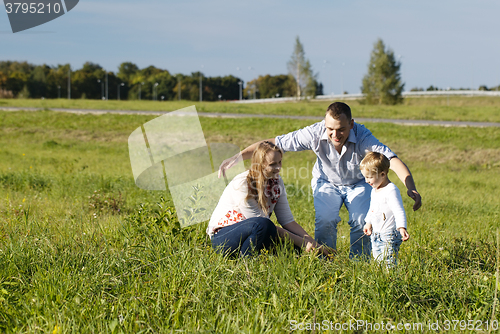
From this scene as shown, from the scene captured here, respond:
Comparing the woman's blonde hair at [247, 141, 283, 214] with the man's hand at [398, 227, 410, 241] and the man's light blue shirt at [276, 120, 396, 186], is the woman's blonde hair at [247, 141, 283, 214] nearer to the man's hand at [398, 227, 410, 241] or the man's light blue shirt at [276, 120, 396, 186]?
the man's light blue shirt at [276, 120, 396, 186]

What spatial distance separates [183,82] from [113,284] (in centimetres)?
10577

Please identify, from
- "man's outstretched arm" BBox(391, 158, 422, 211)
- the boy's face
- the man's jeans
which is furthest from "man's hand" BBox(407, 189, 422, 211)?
the man's jeans

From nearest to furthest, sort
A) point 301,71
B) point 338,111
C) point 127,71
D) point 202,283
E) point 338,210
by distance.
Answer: point 202,283 → point 338,111 → point 338,210 → point 301,71 → point 127,71

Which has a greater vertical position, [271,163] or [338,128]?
[338,128]

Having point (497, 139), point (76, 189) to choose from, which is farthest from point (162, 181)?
point (497, 139)

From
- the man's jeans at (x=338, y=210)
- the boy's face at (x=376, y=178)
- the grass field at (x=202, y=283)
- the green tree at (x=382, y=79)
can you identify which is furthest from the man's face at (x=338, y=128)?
the green tree at (x=382, y=79)

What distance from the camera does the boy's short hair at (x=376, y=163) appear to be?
403 centimetres

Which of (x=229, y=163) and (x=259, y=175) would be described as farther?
(x=229, y=163)

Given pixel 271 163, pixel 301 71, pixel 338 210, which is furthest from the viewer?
pixel 301 71

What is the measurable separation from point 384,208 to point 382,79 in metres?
54.4

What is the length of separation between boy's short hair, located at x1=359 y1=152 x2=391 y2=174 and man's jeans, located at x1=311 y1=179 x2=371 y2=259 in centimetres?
65

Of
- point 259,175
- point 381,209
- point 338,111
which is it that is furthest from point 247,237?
point 338,111

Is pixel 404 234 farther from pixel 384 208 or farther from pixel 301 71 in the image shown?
pixel 301 71

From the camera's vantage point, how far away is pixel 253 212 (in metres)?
3.94
